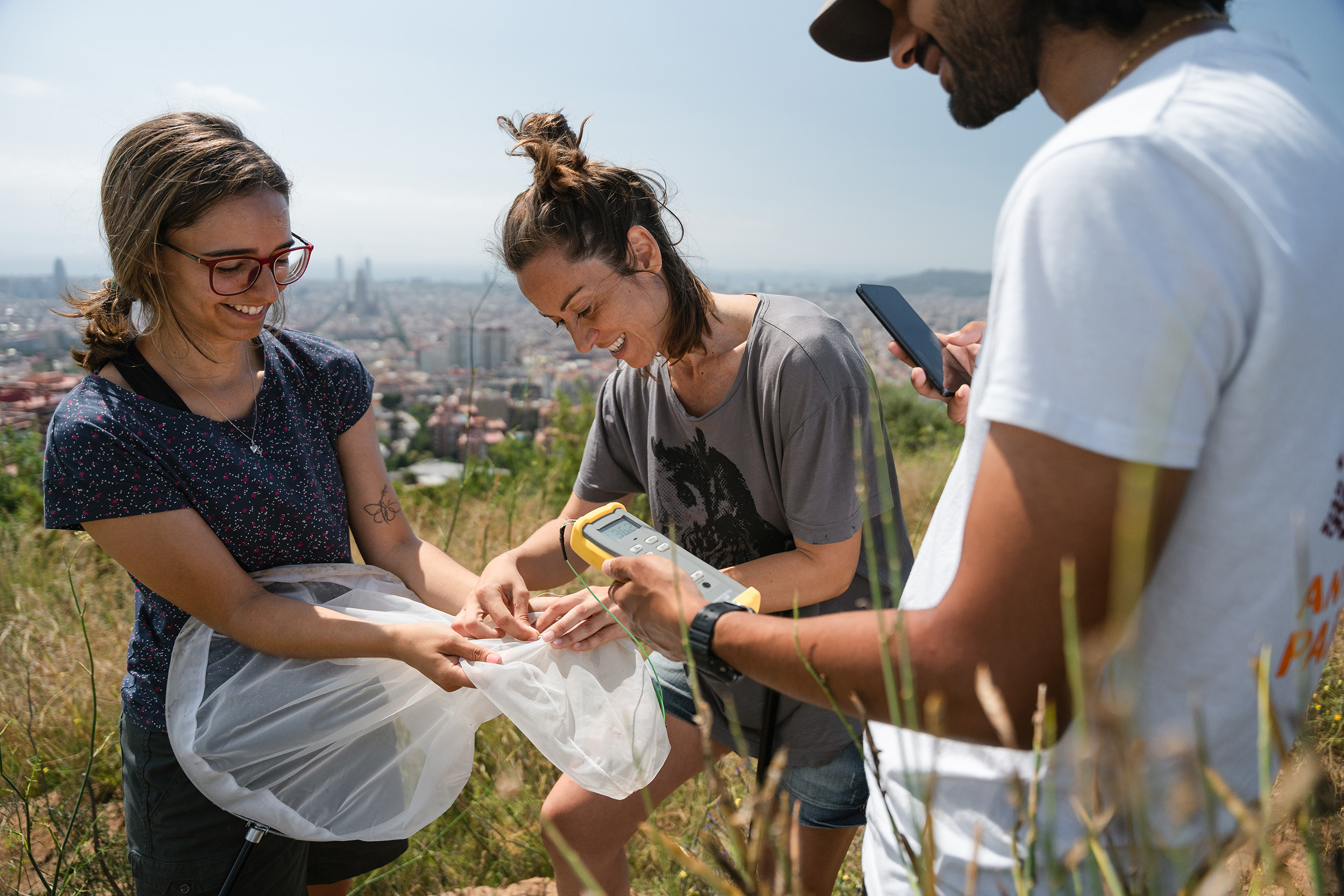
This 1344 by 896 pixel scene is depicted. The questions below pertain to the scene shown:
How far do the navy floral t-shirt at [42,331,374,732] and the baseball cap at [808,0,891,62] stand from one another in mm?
1386

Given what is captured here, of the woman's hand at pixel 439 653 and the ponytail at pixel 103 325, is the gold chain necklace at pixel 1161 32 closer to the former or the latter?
the woman's hand at pixel 439 653

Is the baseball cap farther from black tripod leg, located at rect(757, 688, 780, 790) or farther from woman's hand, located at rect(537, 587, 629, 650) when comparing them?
black tripod leg, located at rect(757, 688, 780, 790)

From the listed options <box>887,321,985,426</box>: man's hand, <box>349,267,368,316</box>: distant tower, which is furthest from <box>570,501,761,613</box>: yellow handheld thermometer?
<box>349,267,368,316</box>: distant tower

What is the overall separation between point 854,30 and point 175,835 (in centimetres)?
205

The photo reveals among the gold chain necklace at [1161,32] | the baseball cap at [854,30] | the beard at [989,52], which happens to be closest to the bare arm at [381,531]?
the baseball cap at [854,30]

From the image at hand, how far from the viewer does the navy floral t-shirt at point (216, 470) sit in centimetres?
153

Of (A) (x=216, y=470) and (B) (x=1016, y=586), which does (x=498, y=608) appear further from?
(B) (x=1016, y=586)

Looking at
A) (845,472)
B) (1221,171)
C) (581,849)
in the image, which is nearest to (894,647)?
(1221,171)

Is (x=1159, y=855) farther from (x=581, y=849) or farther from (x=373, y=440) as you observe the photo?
(x=373, y=440)

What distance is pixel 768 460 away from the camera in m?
1.78

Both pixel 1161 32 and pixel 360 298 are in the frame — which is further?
pixel 360 298

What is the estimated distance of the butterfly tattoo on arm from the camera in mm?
2031

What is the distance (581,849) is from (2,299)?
8459 millimetres

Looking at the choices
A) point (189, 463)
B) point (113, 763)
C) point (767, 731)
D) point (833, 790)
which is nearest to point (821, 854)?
point (833, 790)
